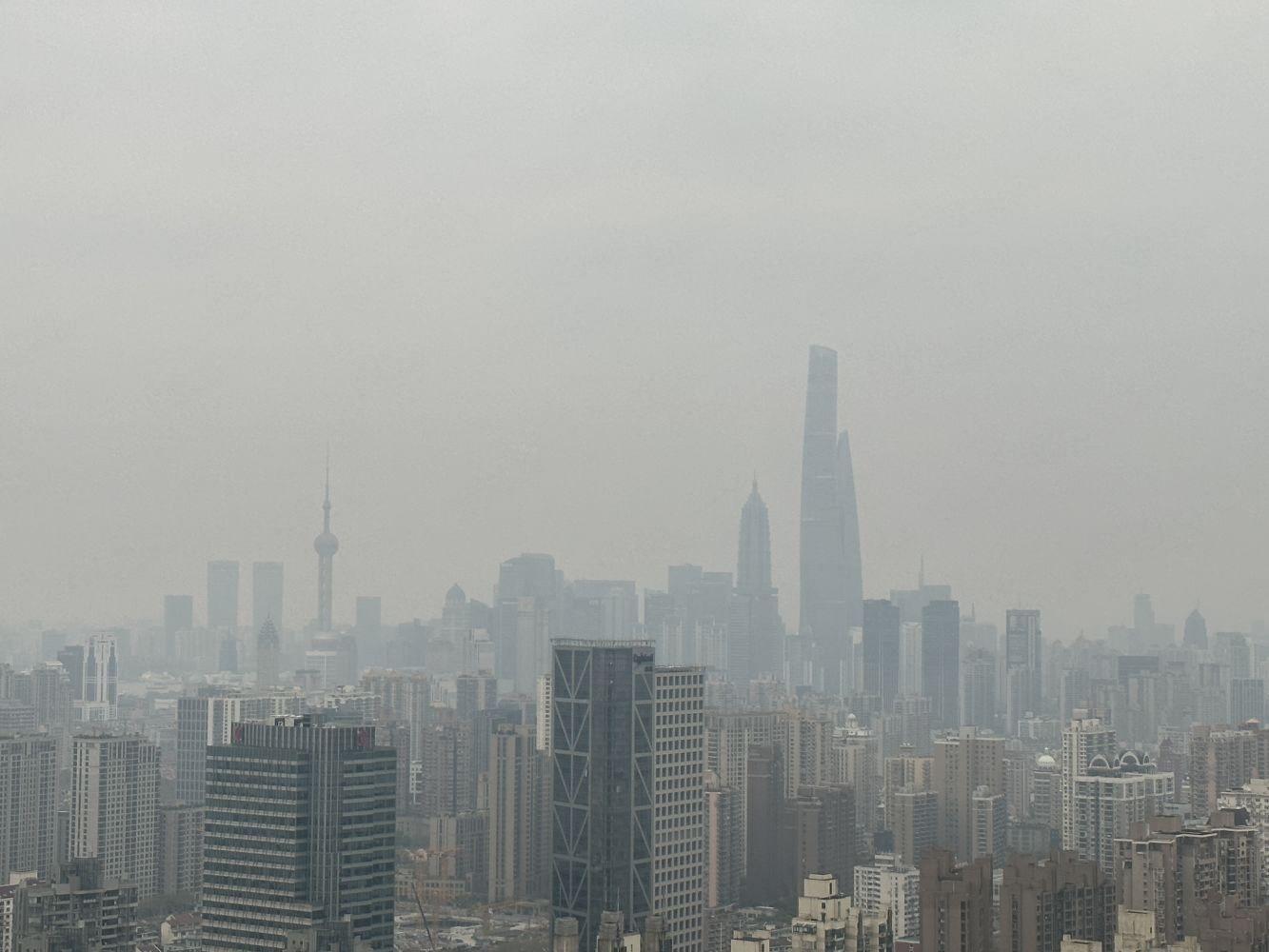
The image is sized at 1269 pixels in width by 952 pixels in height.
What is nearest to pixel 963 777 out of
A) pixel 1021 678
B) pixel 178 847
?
pixel 1021 678

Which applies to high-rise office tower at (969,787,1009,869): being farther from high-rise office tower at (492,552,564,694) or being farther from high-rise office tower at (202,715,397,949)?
high-rise office tower at (202,715,397,949)

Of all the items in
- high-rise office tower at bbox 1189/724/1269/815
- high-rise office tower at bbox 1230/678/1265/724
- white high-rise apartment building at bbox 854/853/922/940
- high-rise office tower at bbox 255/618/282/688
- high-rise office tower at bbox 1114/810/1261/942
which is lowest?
white high-rise apartment building at bbox 854/853/922/940

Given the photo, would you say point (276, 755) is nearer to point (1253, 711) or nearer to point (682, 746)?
point (682, 746)

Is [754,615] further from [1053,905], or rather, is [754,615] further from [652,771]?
[1053,905]

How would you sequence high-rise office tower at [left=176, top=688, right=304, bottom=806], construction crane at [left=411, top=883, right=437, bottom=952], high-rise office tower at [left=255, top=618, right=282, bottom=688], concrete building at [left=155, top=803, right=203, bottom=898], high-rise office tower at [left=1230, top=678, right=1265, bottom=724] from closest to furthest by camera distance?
construction crane at [left=411, top=883, right=437, bottom=952] < concrete building at [left=155, top=803, right=203, bottom=898] < high-rise office tower at [left=176, top=688, right=304, bottom=806] < high-rise office tower at [left=1230, top=678, right=1265, bottom=724] < high-rise office tower at [left=255, top=618, right=282, bottom=688]

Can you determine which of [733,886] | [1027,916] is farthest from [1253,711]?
[1027,916]

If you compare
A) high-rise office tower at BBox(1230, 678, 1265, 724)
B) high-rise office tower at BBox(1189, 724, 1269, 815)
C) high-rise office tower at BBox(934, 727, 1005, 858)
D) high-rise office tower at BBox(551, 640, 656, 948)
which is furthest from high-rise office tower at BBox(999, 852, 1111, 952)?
high-rise office tower at BBox(1230, 678, 1265, 724)
